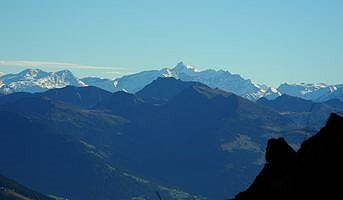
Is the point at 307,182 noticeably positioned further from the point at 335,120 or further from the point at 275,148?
the point at 275,148

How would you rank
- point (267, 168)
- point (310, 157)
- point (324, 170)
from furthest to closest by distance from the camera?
1. point (267, 168)
2. point (310, 157)
3. point (324, 170)

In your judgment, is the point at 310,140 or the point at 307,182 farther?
the point at 310,140

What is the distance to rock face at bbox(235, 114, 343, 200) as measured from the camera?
149 feet

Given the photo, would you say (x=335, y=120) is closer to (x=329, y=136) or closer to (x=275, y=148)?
(x=329, y=136)

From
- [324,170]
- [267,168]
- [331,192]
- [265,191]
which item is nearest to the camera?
[331,192]

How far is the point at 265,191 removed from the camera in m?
55.9

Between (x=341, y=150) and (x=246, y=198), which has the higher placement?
(x=341, y=150)

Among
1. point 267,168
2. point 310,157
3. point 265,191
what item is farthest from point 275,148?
point 310,157

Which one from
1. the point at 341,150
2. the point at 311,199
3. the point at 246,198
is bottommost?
the point at 246,198

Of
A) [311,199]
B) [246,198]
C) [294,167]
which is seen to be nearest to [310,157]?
[294,167]

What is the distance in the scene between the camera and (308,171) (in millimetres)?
49312

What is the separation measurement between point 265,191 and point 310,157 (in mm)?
6655

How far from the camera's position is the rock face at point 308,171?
4541 cm

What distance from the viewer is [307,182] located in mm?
48281
